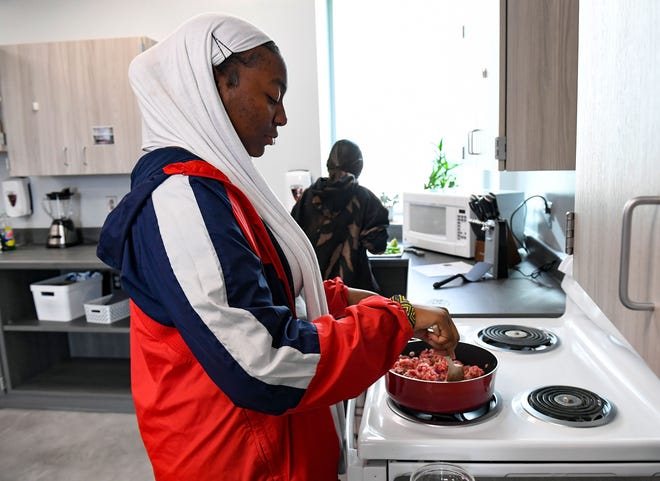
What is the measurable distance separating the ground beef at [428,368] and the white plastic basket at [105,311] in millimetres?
2415

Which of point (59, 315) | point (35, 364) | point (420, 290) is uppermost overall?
point (420, 290)

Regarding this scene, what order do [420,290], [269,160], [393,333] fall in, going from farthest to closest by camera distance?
[269,160] < [420,290] < [393,333]

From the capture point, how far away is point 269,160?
364 cm

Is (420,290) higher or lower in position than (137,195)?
lower

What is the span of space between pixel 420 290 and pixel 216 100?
1.55 meters

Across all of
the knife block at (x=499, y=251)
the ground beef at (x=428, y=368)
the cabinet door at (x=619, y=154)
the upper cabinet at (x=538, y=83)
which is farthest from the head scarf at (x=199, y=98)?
the knife block at (x=499, y=251)

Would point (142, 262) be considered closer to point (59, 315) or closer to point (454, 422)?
point (454, 422)

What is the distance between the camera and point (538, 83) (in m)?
1.83

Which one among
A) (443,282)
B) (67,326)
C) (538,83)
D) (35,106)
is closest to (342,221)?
(443,282)

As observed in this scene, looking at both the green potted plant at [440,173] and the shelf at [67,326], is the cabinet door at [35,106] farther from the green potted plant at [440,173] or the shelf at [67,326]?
the green potted plant at [440,173]

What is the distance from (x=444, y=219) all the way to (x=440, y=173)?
100cm

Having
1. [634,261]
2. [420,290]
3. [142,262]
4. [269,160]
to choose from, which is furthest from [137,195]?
[269,160]

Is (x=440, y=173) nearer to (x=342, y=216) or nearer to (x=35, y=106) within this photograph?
(x=342, y=216)

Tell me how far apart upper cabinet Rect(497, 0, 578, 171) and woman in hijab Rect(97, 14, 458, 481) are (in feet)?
3.28
